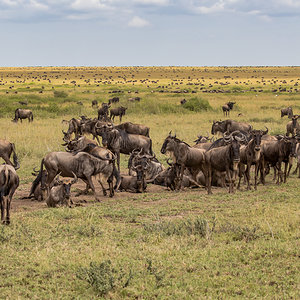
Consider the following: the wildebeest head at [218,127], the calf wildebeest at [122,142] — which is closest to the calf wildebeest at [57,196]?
the calf wildebeest at [122,142]

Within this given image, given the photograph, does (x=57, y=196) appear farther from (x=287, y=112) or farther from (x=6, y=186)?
(x=287, y=112)

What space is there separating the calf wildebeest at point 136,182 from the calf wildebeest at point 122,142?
85.1 inches

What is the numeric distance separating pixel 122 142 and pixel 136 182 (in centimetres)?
281

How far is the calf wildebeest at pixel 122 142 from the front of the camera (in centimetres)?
1559

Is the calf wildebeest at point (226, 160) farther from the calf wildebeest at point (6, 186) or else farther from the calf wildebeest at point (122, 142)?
the calf wildebeest at point (6, 186)

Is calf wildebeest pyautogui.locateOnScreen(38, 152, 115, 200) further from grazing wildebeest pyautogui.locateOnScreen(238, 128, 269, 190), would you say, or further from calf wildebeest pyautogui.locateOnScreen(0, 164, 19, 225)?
grazing wildebeest pyautogui.locateOnScreen(238, 128, 269, 190)

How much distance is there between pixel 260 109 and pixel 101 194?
1072 inches

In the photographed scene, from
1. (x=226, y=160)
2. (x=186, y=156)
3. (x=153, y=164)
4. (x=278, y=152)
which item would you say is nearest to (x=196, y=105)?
(x=153, y=164)

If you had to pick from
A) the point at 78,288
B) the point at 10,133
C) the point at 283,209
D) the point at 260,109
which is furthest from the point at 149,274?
the point at 260,109

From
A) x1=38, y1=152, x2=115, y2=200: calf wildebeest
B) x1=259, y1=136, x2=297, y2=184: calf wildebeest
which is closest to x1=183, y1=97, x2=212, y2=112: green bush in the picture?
x1=259, y1=136, x2=297, y2=184: calf wildebeest

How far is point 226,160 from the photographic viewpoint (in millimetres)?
12117

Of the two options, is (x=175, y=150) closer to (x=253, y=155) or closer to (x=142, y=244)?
(x=253, y=155)

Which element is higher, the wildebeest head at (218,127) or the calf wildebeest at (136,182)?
the wildebeest head at (218,127)

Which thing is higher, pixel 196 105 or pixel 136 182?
pixel 196 105
